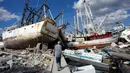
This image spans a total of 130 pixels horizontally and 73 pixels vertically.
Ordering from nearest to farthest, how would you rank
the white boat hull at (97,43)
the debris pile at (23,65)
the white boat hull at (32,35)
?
1. the debris pile at (23,65)
2. the white boat hull at (32,35)
3. the white boat hull at (97,43)

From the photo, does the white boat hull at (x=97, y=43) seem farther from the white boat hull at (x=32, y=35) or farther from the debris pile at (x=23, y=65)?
the debris pile at (x=23, y=65)

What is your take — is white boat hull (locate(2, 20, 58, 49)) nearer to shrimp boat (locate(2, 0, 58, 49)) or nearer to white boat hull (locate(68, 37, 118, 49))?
shrimp boat (locate(2, 0, 58, 49))

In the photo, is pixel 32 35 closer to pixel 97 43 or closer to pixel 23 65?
pixel 23 65

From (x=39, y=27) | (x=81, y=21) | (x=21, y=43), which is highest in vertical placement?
(x=81, y=21)

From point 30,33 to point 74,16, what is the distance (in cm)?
2377

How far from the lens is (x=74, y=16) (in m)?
40.0

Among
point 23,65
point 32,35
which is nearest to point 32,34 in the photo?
point 32,35

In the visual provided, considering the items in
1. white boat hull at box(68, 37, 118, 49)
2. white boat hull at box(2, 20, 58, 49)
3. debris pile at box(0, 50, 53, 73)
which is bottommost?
debris pile at box(0, 50, 53, 73)

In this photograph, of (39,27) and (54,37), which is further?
(54,37)

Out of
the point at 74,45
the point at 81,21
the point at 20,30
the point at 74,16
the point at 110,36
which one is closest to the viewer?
the point at 20,30

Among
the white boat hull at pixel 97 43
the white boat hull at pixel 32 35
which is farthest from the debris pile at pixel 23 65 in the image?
the white boat hull at pixel 97 43

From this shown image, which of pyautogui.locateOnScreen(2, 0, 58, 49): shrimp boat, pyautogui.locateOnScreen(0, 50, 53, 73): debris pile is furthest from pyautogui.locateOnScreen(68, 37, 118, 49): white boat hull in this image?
pyautogui.locateOnScreen(0, 50, 53, 73): debris pile

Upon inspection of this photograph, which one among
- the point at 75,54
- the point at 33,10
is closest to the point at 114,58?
the point at 75,54

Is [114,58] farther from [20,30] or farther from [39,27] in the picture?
[20,30]
